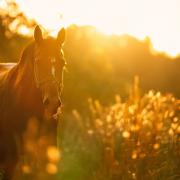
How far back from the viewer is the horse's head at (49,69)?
22.6ft

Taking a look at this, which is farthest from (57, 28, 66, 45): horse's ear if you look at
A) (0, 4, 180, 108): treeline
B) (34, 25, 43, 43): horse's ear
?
(0, 4, 180, 108): treeline

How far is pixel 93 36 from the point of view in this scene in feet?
133

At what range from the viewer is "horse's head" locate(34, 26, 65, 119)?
6.89 meters

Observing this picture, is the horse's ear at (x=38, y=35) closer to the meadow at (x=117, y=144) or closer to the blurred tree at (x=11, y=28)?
the meadow at (x=117, y=144)

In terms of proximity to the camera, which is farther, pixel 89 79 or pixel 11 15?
pixel 89 79

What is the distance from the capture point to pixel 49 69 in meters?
7.19

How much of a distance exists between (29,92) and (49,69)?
71cm

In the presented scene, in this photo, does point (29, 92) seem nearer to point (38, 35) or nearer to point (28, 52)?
point (28, 52)

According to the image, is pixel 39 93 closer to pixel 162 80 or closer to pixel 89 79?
pixel 89 79

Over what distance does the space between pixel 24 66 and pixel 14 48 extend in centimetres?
1962

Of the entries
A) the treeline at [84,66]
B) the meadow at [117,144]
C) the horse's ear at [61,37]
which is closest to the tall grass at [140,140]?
the meadow at [117,144]

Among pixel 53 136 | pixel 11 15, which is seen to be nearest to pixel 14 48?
pixel 11 15

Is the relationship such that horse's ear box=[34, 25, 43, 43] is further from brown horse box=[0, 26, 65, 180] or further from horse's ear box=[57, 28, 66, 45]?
horse's ear box=[57, 28, 66, 45]

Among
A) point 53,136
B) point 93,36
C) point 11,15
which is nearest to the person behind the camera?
point 53,136
